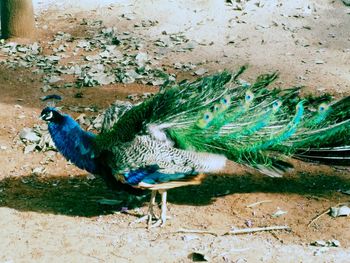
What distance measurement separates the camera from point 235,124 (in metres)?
4.09

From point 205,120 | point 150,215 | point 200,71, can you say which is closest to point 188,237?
point 150,215

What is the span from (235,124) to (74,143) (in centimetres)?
122

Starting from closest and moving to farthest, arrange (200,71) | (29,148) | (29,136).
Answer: (29,148)
(29,136)
(200,71)

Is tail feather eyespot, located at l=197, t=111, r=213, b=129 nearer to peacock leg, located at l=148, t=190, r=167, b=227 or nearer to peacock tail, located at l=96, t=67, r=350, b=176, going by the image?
peacock tail, located at l=96, t=67, r=350, b=176

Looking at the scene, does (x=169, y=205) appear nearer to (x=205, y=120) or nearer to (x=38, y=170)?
(x=205, y=120)

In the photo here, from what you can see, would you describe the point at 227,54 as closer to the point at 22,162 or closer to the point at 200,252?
the point at 22,162

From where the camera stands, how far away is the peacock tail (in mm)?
4000

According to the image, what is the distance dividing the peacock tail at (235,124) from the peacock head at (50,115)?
39 cm

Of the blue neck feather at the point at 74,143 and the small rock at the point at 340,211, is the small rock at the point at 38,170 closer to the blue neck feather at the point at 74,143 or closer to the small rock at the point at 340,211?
the blue neck feather at the point at 74,143

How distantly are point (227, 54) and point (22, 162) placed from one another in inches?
130

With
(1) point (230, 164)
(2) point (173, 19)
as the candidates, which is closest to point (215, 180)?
(1) point (230, 164)

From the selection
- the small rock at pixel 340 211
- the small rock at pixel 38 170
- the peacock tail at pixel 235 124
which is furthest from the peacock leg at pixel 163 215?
the small rock at pixel 38 170

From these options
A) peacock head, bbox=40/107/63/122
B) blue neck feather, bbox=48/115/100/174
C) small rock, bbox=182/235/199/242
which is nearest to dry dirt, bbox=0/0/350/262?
small rock, bbox=182/235/199/242

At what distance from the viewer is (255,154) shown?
13.4 feet
